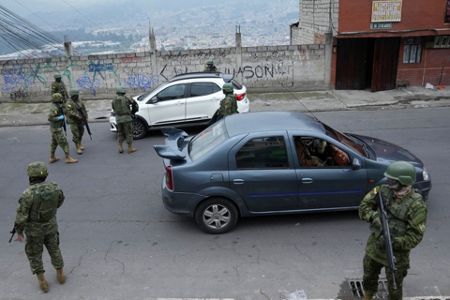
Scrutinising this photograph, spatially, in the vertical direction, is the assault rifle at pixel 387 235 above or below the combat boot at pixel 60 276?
above

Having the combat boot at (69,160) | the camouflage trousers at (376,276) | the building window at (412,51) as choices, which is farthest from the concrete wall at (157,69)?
the camouflage trousers at (376,276)

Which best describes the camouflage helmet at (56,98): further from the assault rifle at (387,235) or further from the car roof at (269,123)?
the assault rifle at (387,235)

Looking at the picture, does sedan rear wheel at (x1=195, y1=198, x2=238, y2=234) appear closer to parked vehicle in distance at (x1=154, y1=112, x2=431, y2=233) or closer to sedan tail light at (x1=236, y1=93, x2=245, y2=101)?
parked vehicle in distance at (x1=154, y1=112, x2=431, y2=233)

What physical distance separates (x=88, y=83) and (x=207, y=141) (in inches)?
460

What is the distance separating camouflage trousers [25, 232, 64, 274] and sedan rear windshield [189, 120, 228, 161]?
7.07 ft

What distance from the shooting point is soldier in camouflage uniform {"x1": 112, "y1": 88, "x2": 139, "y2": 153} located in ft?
32.9

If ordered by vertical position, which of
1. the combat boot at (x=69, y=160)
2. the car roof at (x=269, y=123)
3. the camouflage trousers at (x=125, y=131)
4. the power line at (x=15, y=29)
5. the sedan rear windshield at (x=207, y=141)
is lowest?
the combat boot at (x=69, y=160)

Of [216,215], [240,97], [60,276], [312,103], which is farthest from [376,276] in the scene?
[312,103]

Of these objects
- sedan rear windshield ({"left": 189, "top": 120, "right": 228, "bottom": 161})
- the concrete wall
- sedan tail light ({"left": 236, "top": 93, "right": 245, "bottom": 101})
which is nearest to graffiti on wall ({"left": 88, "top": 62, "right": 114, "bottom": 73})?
the concrete wall

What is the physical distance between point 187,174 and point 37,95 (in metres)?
13.0

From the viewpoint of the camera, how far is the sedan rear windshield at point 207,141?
632cm

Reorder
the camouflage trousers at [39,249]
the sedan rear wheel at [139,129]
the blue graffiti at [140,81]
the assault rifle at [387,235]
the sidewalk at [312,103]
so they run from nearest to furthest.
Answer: the assault rifle at [387,235] < the camouflage trousers at [39,249] < the sedan rear wheel at [139,129] < the sidewalk at [312,103] < the blue graffiti at [140,81]

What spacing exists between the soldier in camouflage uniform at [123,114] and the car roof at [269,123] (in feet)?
12.7

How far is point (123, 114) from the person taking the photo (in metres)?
10.1
